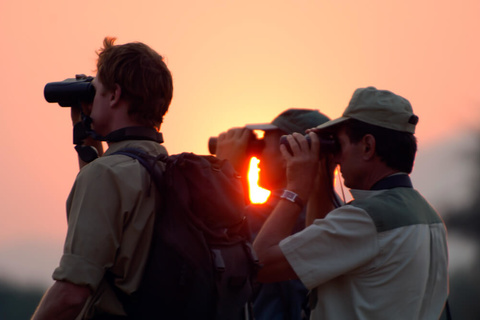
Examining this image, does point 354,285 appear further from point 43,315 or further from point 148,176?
point 43,315

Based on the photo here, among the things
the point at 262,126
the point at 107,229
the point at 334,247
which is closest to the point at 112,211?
the point at 107,229

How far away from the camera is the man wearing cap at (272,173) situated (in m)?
5.50

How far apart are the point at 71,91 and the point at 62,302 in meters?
1.07

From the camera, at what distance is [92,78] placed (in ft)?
13.5

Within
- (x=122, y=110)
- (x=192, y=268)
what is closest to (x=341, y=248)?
(x=192, y=268)

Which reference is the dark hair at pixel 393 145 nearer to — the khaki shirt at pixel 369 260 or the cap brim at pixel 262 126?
the khaki shirt at pixel 369 260

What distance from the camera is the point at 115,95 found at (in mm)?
3896

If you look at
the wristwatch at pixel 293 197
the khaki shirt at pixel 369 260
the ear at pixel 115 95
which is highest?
the ear at pixel 115 95

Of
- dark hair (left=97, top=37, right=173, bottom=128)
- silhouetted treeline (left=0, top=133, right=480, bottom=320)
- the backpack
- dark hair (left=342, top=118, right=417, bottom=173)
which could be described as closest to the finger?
dark hair (left=342, top=118, right=417, bottom=173)

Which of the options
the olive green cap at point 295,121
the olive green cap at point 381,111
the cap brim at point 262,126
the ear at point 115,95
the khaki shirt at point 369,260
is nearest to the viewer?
the ear at point 115,95

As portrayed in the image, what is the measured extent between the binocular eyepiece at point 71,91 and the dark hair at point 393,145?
1.37 metres

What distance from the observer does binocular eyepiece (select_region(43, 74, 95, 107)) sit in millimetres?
4043

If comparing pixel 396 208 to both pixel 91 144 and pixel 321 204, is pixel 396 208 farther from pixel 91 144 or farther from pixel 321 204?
pixel 91 144

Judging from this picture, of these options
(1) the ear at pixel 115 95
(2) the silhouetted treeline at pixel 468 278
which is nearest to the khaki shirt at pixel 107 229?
(1) the ear at pixel 115 95
